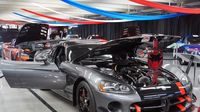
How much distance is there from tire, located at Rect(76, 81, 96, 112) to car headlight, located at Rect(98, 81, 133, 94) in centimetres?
19

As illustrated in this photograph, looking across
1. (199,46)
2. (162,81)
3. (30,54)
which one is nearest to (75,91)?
(162,81)

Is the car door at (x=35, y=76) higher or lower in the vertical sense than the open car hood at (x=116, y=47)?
lower

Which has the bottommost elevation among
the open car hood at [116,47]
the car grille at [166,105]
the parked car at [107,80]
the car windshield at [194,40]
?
the car grille at [166,105]

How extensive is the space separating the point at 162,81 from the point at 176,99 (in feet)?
1.27

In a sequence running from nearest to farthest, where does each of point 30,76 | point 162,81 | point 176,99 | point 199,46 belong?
point 176,99 < point 162,81 < point 30,76 < point 199,46

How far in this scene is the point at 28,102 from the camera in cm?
417

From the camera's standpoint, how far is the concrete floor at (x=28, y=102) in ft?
12.3

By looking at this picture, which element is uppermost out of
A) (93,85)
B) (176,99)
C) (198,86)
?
(93,85)

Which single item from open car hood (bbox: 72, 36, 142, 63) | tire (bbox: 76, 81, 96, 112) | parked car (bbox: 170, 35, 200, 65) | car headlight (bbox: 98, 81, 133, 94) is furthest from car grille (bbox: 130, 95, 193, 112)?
parked car (bbox: 170, 35, 200, 65)

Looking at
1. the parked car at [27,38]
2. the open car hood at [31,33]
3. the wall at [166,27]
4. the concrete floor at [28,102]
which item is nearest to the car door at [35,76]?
the concrete floor at [28,102]

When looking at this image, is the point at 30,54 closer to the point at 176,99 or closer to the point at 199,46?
the point at 176,99

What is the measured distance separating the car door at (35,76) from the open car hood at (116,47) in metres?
0.36

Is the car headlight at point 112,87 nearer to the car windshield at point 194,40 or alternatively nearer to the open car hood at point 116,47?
the open car hood at point 116,47

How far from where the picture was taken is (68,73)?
3.46m
